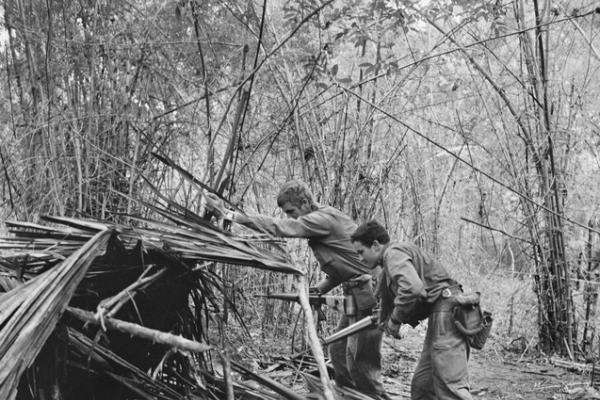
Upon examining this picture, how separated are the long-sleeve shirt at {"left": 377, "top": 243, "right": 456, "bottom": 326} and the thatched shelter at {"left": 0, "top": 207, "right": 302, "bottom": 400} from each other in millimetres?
985

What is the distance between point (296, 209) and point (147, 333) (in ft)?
8.58

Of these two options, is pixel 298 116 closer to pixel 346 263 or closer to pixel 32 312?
pixel 346 263

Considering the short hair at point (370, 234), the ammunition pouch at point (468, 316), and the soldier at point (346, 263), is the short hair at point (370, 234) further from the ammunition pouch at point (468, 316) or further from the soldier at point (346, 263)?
the ammunition pouch at point (468, 316)

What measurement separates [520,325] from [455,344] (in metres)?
4.50

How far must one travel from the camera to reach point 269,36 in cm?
670

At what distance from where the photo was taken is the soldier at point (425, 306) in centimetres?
388

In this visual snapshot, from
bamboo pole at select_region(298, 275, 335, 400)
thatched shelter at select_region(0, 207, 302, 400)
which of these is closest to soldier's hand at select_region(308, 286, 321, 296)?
thatched shelter at select_region(0, 207, 302, 400)

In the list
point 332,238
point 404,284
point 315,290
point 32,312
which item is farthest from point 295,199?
point 32,312

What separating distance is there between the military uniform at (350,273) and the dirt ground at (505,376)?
696 millimetres

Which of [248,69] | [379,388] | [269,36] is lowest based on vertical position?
[379,388]

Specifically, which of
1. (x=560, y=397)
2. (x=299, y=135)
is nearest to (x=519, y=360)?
(x=560, y=397)

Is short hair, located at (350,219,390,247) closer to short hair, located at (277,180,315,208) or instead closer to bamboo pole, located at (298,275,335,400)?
short hair, located at (277,180,315,208)

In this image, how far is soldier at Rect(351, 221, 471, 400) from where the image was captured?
3.88 meters

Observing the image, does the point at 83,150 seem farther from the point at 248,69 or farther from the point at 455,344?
the point at 455,344
